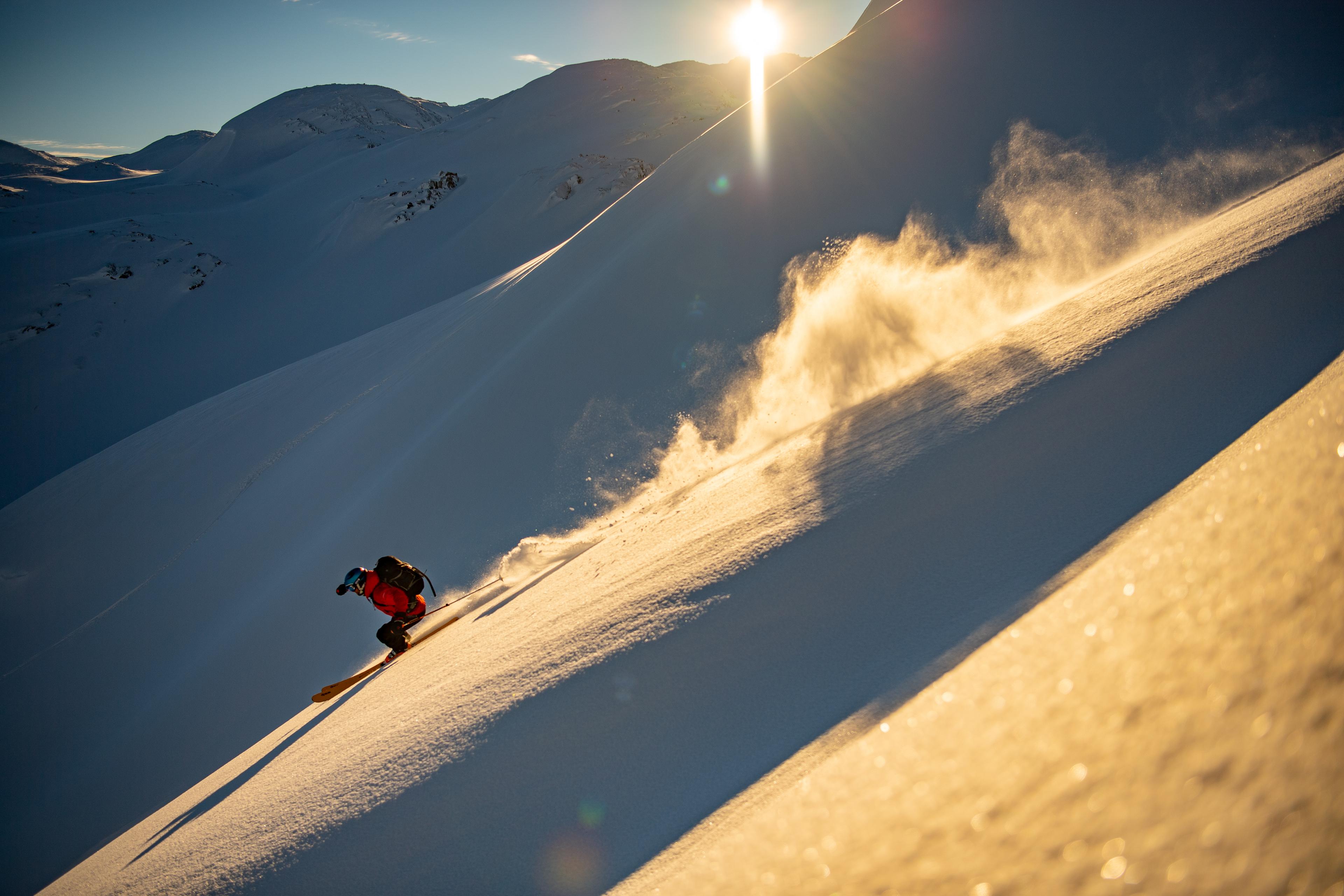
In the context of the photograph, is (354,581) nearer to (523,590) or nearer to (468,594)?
(468,594)

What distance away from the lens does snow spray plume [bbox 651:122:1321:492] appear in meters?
5.64

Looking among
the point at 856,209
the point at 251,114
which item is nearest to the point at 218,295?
the point at 856,209

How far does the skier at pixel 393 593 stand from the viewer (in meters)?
5.44

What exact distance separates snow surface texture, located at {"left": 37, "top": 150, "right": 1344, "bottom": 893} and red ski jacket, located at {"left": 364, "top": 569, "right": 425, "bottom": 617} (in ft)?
3.75

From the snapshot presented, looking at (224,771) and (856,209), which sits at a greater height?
(856,209)

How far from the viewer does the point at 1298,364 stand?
2.51 metres

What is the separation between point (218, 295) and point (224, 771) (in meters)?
26.4

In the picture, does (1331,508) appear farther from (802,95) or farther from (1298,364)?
(802,95)

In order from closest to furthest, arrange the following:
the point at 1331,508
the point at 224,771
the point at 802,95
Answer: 1. the point at 1331,508
2. the point at 224,771
3. the point at 802,95

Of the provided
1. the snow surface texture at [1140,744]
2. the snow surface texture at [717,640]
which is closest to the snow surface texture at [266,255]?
the snow surface texture at [717,640]

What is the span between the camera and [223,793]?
4.09 metres

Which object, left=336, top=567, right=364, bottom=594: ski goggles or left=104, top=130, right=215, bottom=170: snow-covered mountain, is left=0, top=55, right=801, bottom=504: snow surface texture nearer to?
left=336, top=567, right=364, bottom=594: ski goggles

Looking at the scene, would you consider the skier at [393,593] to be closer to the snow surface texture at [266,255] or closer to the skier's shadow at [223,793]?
the skier's shadow at [223,793]

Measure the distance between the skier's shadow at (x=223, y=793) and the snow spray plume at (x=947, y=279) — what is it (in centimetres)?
345
